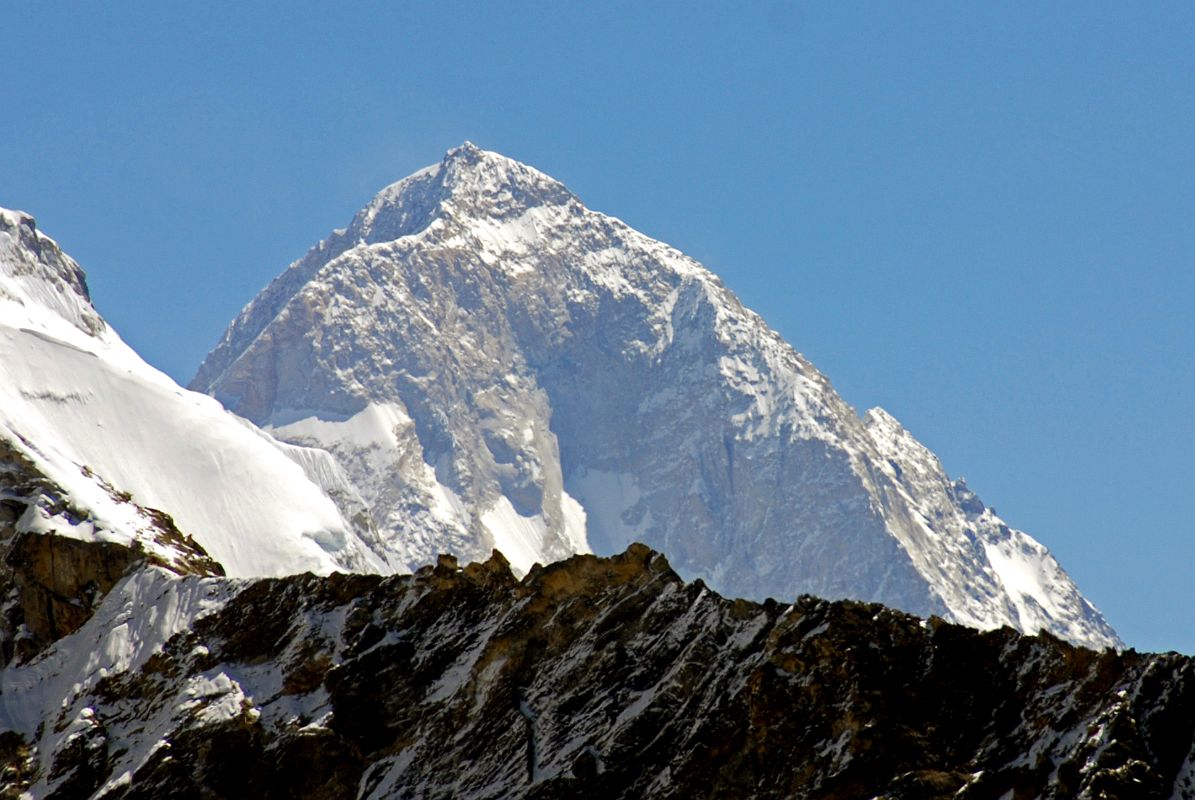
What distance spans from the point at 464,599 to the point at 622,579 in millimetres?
11217

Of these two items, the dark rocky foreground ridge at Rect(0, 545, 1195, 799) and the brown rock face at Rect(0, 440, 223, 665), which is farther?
the brown rock face at Rect(0, 440, 223, 665)

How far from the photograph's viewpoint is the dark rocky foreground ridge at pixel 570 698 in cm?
10206

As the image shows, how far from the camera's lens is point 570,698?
122125 millimetres

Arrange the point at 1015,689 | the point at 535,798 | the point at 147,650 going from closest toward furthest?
the point at 1015,689, the point at 535,798, the point at 147,650

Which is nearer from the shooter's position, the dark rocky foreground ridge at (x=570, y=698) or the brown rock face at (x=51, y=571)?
the dark rocky foreground ridge at (x=570, y=698)

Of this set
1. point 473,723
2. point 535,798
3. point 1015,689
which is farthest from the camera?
point 473,723

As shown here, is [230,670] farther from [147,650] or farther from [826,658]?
[826,658]

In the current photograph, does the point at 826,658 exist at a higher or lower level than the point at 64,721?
higher

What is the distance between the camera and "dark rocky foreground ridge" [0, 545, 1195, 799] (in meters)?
102

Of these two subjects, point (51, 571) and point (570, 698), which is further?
point (51, 571)

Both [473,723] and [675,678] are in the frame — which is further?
[473,723]

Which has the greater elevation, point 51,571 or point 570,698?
point 51,571

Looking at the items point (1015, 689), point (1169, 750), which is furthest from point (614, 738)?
point (1169, 750)

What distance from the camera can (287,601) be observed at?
14350cm
